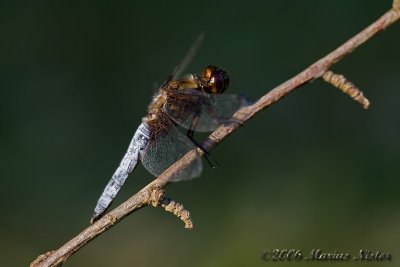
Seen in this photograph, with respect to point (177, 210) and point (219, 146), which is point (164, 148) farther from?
point (219, 146)

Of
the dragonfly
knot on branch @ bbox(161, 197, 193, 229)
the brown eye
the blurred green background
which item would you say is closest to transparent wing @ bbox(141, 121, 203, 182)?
the dragonfly

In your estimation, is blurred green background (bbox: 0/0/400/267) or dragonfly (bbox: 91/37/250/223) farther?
blurred green background (bbox: 0/0/400/267)

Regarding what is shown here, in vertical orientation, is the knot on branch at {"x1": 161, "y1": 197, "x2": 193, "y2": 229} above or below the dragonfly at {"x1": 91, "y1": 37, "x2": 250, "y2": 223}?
below

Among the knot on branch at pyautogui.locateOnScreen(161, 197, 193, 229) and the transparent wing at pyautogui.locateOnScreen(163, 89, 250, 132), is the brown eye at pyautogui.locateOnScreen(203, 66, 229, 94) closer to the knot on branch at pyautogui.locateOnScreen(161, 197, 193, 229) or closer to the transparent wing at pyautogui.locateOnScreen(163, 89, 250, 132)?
the transparent wing at pyautogui.locateOnScreen(163, 89, 250, 132)

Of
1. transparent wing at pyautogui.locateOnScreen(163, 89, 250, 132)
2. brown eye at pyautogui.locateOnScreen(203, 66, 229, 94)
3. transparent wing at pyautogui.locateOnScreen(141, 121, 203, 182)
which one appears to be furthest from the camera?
brown eye at pyautogui.locateOnScreen(203, 66, 229, 94)

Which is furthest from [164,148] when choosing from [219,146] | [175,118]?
[219,146]

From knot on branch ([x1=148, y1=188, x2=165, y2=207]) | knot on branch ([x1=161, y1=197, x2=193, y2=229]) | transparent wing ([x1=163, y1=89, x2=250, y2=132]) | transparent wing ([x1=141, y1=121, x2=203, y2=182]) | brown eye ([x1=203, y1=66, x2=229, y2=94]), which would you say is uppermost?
brown eye ([x1=203, y1=66, x2=229, y2=94])
